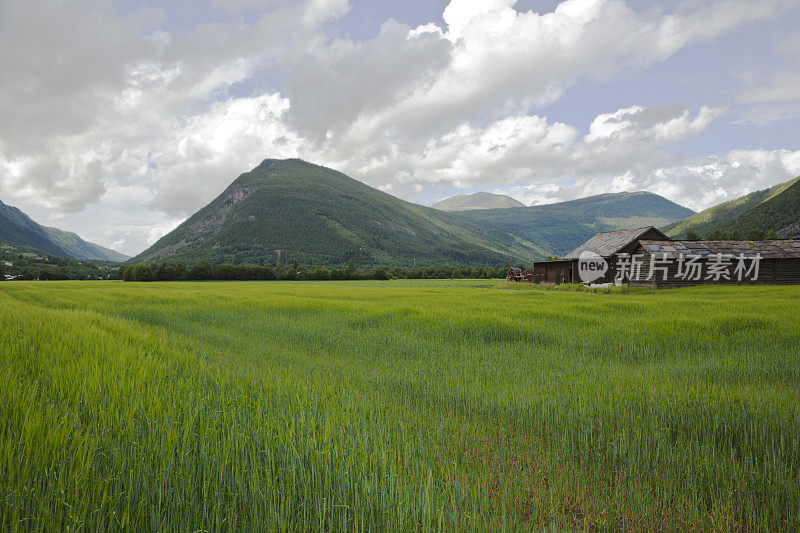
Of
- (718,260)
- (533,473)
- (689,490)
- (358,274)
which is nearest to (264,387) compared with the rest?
(533,473)

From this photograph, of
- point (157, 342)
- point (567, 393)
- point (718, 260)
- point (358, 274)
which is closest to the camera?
point (567, 393)

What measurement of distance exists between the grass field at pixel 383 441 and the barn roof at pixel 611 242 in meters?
37.1

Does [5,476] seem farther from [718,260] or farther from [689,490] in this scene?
[718,260]

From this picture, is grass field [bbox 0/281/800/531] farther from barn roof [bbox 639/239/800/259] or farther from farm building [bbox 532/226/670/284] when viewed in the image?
farm building [bbox 532/226/670/284]

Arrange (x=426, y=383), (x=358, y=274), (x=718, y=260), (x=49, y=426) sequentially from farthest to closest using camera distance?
(x=358, y=274), (x=718, y=260), (x=426, y=383), (x=49, y=426)

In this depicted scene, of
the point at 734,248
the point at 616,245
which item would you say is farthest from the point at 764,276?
the point at 616,245

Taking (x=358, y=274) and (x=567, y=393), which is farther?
(x=358, y=274)

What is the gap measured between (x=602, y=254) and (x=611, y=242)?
129 inches

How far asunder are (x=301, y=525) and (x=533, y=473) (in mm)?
1861

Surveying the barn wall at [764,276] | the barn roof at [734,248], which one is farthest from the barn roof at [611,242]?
the barn wall at [764,276]

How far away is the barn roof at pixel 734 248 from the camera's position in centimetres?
3136

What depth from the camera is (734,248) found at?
32.2 meters

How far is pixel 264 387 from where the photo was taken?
3.98 m

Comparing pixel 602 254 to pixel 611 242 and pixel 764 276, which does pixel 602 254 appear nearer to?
pixel 611 242
